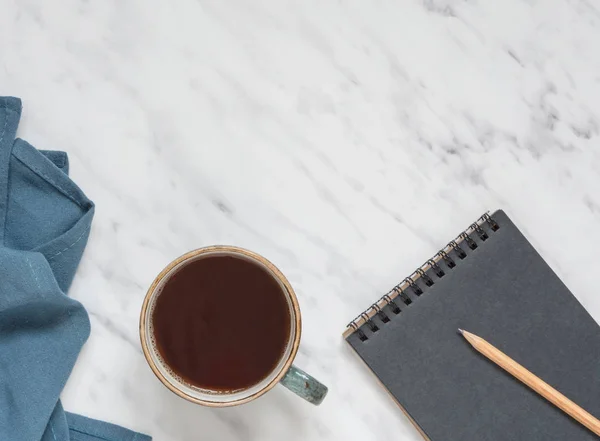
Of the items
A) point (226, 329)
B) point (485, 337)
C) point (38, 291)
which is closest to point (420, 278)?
point (485, 337)

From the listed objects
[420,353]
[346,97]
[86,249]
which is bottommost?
[86,249]

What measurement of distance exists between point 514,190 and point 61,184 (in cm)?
42

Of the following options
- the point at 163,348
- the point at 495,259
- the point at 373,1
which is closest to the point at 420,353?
the point at 495,259

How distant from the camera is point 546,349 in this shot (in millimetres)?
669

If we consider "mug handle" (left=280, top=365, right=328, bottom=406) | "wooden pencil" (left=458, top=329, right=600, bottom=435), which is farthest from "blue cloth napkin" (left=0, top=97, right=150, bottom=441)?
"wooden pencil" (left=458, top=329, right=600, bottom=435)

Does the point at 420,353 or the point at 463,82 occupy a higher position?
the point at 463,82

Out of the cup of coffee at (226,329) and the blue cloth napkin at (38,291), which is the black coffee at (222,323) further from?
the blue cloth napkin at (38,291)

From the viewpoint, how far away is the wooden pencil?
0.65m

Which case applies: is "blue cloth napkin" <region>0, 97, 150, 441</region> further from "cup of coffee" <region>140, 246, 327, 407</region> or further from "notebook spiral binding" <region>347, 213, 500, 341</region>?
"notebook spiral binding" <region>347, 213, 500, 341</region>

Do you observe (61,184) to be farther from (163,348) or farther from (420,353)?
(420,353)

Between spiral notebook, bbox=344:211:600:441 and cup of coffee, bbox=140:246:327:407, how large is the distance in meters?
0.09

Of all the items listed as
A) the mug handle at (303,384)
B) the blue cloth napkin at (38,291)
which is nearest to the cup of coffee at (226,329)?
the mug handle at (303,384)

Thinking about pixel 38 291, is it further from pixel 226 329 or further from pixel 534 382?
pixel 534 382

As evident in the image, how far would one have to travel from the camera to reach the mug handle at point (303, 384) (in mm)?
591
